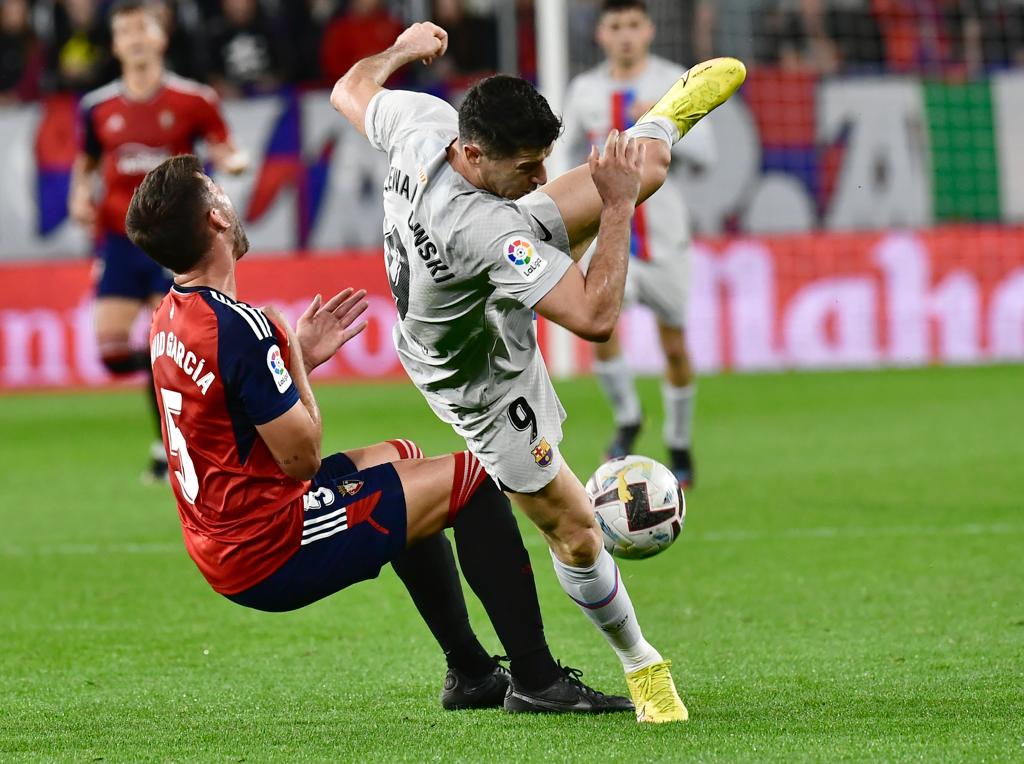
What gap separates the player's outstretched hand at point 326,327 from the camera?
4.46 m

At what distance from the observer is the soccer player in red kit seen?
412 cm

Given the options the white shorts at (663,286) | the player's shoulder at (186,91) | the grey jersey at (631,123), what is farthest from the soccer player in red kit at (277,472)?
the player's shoulder at (186,91)

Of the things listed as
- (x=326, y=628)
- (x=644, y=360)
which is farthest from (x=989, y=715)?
(x=644, y=360)

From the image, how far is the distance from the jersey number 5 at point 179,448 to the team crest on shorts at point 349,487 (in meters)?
0.37

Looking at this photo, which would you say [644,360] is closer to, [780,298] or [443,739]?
[780,298]

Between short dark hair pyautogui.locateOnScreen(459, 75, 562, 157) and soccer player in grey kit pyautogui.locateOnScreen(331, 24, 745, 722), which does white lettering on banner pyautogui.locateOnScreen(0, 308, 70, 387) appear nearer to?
soccer player in grey kit pyautogui.locateOnScreen(331, 24, 745, 722)

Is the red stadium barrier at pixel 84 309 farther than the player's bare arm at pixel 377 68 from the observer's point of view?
Yes

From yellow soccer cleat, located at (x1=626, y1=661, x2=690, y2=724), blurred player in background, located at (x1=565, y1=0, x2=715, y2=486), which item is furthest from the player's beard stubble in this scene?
blurred player in background, located at (x1=565, y1=0, x2=715, y2=486)

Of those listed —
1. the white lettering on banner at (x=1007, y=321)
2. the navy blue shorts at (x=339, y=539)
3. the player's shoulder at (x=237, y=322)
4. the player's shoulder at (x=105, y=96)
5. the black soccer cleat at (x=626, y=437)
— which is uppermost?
the player's shoulder at (x=237, y=322)

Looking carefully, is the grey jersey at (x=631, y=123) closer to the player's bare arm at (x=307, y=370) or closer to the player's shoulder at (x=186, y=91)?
the player's shoulder at (x=186, y=91)

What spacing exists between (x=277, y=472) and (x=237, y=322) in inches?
15.8

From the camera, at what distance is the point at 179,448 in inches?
167

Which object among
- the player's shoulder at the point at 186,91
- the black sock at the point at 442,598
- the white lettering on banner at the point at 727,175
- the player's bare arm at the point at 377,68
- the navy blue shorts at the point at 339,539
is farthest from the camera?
the white lettering on banner at the point at 727,175

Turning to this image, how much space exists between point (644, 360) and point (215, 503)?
1112cm
